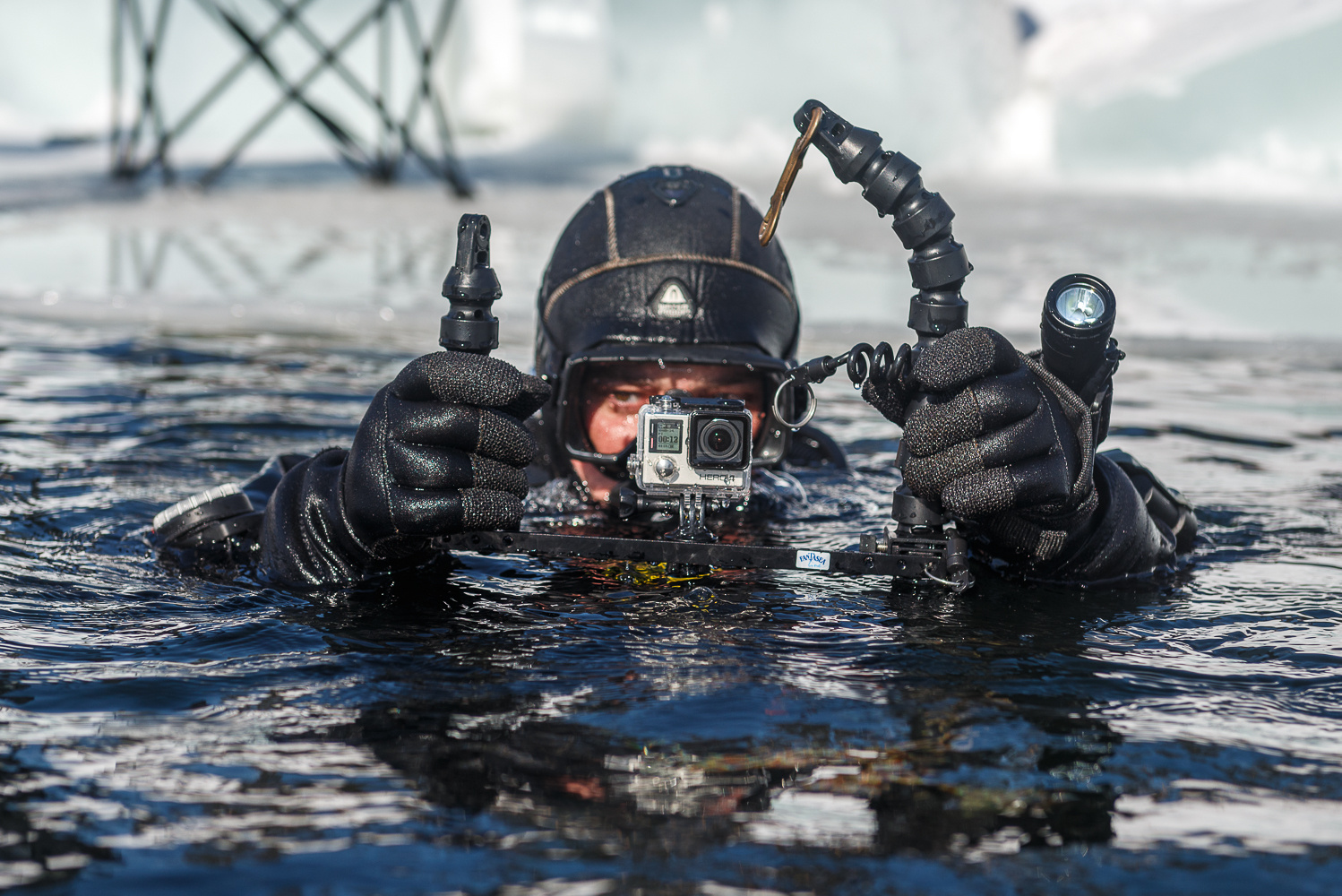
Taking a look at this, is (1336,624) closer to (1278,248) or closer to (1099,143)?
(1278,248)

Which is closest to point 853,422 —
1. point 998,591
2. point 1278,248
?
point 998,591

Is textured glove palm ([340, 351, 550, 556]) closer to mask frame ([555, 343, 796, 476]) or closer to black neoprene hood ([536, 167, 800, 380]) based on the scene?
mask frame ([555, 343, 796, 476])

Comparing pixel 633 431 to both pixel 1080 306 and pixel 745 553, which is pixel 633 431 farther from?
pixel 1080 306

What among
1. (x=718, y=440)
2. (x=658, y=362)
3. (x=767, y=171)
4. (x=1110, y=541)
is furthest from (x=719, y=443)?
(x=767, y=171)

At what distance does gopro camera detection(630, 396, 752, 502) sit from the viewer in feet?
9.16

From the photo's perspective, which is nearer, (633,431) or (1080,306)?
(1080,306)

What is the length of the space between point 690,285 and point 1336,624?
1885mm

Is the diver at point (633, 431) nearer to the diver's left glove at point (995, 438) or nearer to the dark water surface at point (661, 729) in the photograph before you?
the diver's left glove at point (995, 438)

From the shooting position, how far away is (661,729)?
2.14 meters

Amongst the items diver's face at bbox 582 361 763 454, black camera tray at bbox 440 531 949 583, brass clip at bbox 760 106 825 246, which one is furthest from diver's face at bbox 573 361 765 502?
brass clip at bbox 760 106 825 246

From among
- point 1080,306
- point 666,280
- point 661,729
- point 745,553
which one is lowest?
point 661,729

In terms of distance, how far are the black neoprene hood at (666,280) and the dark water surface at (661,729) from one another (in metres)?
0.64

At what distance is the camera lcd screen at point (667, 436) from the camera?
2.80m

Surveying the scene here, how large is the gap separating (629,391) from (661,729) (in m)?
1.57
